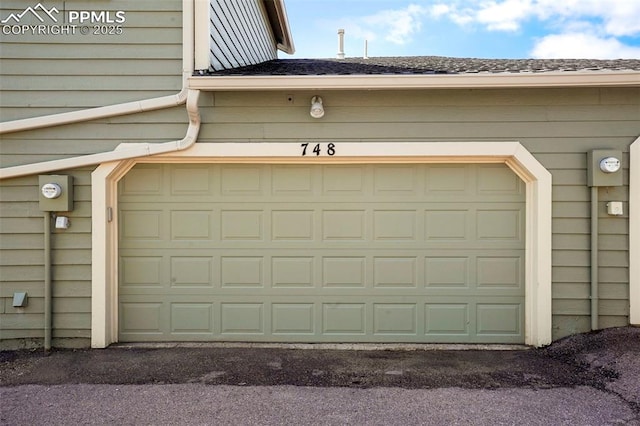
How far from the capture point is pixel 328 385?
3670 millimetres

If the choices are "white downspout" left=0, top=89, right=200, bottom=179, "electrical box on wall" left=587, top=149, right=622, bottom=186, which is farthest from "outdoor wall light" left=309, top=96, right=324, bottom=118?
"electrical box on wall" left=587, top=149, right=622, bottom=186

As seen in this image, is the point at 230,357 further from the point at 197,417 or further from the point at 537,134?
the point at 537,134

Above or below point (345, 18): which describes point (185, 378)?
below

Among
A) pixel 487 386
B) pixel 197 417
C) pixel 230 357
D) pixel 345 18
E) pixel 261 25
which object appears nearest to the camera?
pixel 197 417

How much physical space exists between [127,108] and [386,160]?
2.83 m

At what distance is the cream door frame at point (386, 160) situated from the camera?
463 cm

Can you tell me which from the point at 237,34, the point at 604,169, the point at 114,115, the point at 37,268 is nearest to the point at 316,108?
the point at 114,115

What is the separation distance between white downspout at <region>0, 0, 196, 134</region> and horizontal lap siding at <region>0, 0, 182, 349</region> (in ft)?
0.22

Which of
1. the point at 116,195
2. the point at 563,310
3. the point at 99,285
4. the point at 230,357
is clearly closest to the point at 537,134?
the point at 563,310

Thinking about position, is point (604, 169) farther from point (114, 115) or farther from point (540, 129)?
point (114, 115)

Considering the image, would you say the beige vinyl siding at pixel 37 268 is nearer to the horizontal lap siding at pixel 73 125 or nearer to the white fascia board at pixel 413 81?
the horizontal lap siding at pixel 73 125

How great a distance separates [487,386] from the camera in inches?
144

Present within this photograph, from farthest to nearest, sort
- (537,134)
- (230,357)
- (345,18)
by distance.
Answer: (345,18), (537,134), (230,357)

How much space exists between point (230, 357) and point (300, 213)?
5.48 ft
